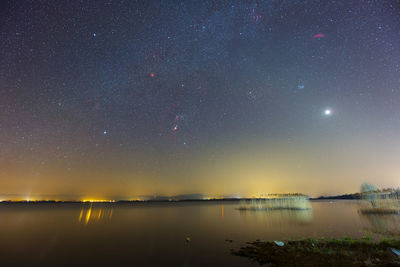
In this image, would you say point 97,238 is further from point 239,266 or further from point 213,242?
point 239,266

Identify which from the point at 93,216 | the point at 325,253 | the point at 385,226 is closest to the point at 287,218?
the point at 385,226

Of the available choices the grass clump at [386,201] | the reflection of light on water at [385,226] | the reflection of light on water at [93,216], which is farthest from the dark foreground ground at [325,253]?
the reflection of light on water at [93,216]

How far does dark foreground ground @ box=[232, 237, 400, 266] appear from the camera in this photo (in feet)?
46.0

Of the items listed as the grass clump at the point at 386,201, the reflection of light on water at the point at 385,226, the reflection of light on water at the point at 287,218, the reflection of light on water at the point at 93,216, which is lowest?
the reflection of light on water at the point at 93,216

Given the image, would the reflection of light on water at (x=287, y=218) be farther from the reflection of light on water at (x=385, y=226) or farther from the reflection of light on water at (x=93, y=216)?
the reflection of light on water at (x=93, y=216)

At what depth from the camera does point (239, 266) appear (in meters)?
15.5

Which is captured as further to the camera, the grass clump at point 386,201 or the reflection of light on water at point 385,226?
the grass clump at point 386,201

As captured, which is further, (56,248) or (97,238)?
A: (97,238)

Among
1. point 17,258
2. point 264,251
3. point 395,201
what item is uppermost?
point 395,201

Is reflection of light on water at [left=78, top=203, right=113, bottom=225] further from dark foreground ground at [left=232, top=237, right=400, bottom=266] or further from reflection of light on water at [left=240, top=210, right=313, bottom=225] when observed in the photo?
dark foreground ground at [left=232, top=237, right=400, bottom=266]

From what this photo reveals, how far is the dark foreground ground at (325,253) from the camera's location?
14.0 metres

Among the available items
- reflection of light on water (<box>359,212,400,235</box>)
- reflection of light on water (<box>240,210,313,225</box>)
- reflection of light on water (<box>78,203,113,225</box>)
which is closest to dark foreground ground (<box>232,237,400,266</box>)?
reflection of light on water (<box>359,212,400,235</box>)

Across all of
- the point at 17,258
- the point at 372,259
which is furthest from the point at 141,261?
the point at 372,259

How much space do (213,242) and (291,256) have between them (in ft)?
35.1
